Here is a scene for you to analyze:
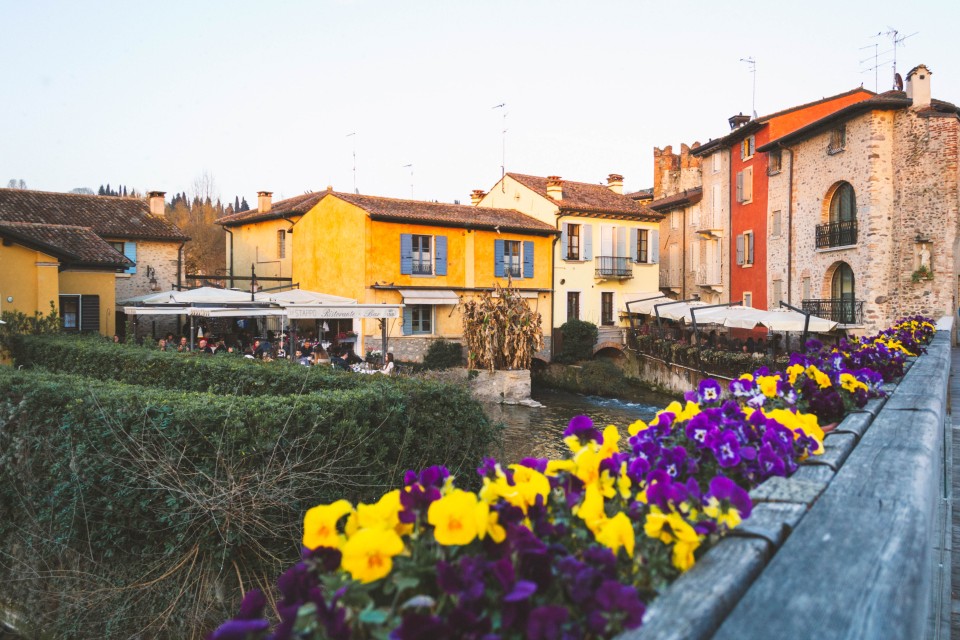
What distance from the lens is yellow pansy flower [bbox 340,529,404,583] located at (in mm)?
1484

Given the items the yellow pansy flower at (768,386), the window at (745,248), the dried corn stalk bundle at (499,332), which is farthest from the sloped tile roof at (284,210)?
the yellow pansy flower at (768,386)

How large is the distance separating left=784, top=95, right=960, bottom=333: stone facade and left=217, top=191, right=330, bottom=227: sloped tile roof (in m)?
18.4

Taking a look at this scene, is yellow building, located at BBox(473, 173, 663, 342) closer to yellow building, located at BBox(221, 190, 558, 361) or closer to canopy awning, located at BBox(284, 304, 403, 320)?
yellow building, located at BBox(221, 190, 558, 361)

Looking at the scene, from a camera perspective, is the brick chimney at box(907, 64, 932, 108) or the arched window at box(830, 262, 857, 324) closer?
the brick chimney at box(907, 64, 932, 108)

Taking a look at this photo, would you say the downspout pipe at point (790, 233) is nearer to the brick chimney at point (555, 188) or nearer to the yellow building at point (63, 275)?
the brick chimney at point (555, 188)

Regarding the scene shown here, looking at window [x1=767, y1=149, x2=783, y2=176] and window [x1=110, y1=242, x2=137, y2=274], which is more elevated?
window [x1=767, y1=149, x2=783, y2=176]

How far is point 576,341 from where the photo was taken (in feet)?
95.9


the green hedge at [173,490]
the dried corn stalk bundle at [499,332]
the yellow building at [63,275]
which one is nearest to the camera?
the green hedge at [173,490]

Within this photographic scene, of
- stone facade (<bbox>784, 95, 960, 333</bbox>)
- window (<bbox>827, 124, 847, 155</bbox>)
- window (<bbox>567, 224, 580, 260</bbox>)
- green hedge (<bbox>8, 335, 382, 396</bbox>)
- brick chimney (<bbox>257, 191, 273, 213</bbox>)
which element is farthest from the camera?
brick chimney (<bbox>257, 191, 273, 213</bbox>)

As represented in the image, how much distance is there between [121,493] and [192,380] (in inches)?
166

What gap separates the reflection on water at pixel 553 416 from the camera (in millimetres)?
16953

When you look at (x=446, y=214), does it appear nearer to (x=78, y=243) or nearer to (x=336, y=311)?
(x=336, y=311)

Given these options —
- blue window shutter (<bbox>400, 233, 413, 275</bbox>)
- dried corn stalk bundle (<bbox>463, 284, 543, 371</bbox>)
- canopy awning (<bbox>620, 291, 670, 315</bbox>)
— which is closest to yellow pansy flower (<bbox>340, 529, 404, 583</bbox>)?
→ dried corn stalk bundle (<bbox>463, 284, 543, 371</bbox>)

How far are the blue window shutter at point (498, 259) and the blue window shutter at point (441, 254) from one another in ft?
7.74
